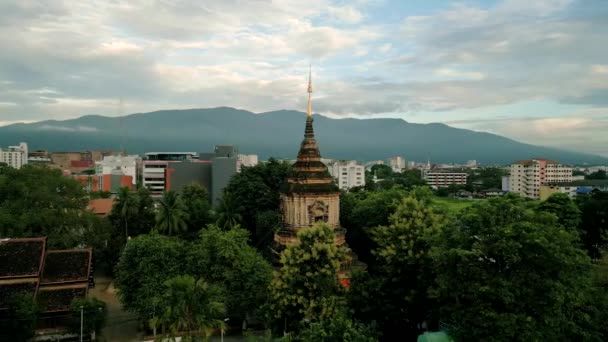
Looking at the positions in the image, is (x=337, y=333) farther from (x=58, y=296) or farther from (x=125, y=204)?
(x=125, y=204)

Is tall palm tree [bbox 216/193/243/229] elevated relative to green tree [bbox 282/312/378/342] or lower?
elevated

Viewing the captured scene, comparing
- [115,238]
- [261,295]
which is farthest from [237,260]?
[115,238]

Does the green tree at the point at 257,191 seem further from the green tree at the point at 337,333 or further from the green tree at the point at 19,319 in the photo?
the green tree at the point at 337,333

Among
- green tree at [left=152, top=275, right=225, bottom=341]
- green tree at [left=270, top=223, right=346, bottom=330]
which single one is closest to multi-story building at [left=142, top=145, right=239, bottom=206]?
green tree at [left=270, top=223, right=346, bottom=330]

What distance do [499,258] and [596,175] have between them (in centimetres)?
13267

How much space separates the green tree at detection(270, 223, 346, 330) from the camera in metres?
21.6

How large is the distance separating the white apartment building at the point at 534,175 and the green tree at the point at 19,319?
4139 inches

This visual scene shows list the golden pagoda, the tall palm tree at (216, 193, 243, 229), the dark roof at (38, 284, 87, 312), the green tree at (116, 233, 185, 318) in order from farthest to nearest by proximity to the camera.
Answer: the tall palm tree at (216, 193, 243, 229), the golden pagoda, the green tree at (116, 233, 185, 318), the dark roof at (38, 284, 87, 312)

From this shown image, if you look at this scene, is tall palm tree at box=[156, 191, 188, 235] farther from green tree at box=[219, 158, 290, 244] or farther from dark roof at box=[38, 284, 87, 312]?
dark roof at box=[38, 284, 87, 312]

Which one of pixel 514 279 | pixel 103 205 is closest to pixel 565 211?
pixel 514 279

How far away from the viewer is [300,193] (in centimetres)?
3247

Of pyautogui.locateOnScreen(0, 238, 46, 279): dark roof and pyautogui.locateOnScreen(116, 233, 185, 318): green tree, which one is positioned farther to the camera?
pyautogui.locateOnScreen(0, 238, 46, 279): dark roof

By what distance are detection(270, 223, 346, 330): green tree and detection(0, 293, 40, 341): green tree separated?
468 inches

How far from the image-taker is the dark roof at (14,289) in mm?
24594
